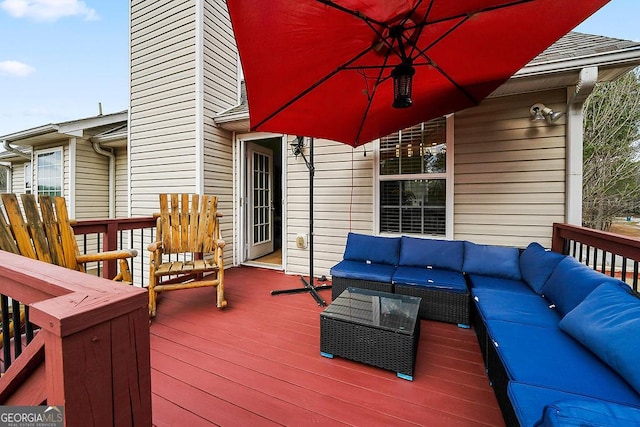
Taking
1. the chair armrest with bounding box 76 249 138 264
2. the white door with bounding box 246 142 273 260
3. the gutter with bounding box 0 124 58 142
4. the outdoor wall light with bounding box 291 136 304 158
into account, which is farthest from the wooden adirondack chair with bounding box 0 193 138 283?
the gutter with bounding box 0 124 58 142

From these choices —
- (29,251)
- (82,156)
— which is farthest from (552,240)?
(82,156)

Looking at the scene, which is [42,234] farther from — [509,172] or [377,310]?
[509,172]

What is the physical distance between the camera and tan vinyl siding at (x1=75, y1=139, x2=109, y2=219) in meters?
5.59

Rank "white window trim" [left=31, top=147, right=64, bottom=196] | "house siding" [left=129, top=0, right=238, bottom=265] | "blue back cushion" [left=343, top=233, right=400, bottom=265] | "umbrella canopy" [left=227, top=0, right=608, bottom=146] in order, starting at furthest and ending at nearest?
1. "white window trim" [left=31, top=147, right=64, bottom=196]
2. "house siding" [left=129, top=0, right=238, bottom=265]
3. "blue back cushion" [left=343, top=233, right=400, bottom=265]
4. "umbrella canopy" [left=227, top=0, right=608, bottom=146]

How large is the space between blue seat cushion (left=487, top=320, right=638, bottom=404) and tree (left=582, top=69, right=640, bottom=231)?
7.82 m

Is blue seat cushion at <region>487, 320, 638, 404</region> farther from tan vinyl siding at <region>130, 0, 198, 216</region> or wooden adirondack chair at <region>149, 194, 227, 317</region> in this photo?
tan vinyl siding at <region>130, 0, 198, 216</region>

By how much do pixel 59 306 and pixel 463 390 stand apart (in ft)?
6.52

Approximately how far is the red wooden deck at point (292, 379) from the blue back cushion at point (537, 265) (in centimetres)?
71

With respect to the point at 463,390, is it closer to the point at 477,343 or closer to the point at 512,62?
the point at 477,343

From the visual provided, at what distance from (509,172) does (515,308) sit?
5.73 feet

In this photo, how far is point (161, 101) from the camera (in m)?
4.42

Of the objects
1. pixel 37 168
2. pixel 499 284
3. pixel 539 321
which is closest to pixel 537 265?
pixel 499 284

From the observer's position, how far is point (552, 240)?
2.81m

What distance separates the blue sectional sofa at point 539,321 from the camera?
1.01 metres
